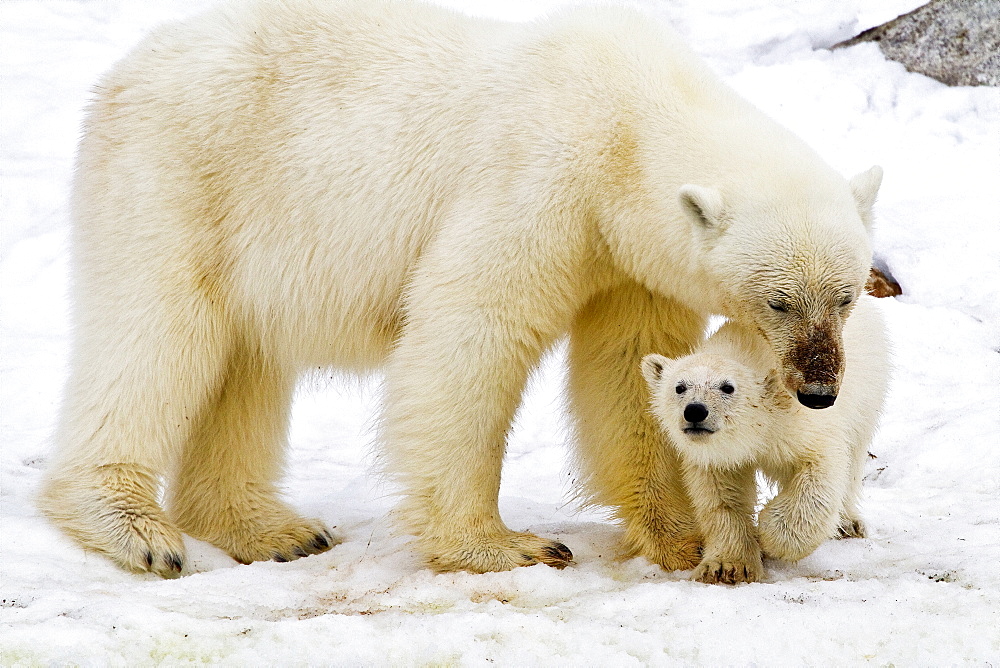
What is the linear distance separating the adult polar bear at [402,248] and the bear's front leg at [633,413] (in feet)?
0.04

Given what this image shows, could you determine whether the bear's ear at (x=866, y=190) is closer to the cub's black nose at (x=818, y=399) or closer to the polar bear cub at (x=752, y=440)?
the polar bear cub at (x=752, y=440)

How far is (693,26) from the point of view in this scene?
1182 centimetres

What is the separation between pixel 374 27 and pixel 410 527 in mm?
2302

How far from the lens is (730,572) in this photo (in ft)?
14.4

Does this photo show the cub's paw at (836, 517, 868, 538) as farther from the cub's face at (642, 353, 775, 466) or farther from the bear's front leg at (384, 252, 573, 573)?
the bear's front leg at (384, 252, 573, 573)

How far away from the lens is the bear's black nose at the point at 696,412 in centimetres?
411

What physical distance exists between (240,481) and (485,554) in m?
1.69

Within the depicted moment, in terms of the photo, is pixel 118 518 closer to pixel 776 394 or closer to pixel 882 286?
pixel 776 394

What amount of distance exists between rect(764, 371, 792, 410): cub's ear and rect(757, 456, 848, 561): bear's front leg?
24cm

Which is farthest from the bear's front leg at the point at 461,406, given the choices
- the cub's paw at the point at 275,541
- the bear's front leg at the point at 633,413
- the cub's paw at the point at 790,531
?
the cub's paw at the point at 275,541

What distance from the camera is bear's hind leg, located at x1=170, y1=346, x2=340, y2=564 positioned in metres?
5.61

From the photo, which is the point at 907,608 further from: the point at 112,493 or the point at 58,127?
the point at 58,127

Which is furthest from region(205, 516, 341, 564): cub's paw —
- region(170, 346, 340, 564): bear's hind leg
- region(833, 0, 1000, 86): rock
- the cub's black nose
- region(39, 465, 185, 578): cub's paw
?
region(833, 0, 1000, 86): rock

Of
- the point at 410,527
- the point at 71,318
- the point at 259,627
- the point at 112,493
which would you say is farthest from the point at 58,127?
the point at 259,627
